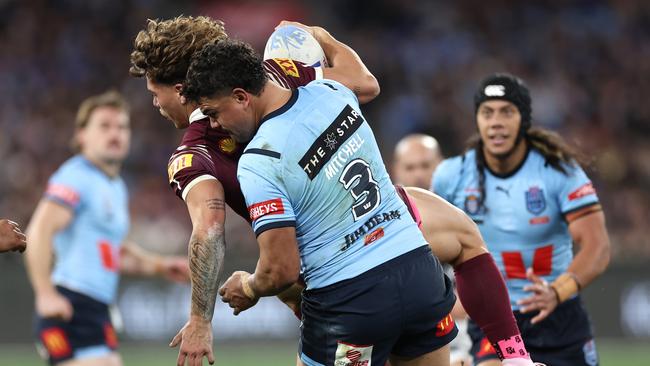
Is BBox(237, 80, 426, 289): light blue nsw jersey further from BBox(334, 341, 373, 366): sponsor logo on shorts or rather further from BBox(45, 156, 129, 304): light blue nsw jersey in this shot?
BBox(45, 156, 129, 304): light blue nsw jersey

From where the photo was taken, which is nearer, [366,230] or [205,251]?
[366,230]

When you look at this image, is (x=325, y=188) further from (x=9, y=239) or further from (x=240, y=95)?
(x=9, y=239)

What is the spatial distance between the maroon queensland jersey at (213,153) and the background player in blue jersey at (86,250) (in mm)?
3252

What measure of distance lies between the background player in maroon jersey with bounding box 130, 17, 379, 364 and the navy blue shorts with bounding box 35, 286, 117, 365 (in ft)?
11.7

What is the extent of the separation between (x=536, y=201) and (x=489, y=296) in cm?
153

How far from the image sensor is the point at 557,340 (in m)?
7.13

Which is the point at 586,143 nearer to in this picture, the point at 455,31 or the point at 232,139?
the point at 455,31

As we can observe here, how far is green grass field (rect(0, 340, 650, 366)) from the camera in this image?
13164 mm

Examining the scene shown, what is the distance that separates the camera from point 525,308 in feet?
21.9

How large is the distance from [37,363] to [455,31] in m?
10.4

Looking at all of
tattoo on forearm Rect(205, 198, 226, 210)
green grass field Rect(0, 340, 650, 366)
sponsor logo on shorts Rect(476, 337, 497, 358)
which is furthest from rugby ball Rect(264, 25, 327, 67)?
green grass field Rect(0, 340, 650, 366)

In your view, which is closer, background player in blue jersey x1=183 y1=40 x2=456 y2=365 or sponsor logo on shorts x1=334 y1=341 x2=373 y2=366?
background player in blue jersey x1=183 y1=40 x2=456 y2=365

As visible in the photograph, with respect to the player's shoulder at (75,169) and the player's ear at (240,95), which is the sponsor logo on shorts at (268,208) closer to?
the player's ear at (240,95)

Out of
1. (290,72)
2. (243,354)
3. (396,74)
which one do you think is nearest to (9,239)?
(290,72)
